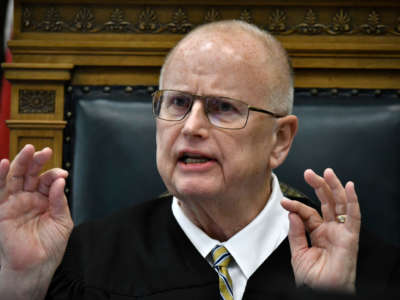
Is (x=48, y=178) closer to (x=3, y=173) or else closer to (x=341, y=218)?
(x=3, y=173)

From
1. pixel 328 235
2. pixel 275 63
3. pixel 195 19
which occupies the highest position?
pixel 195 19

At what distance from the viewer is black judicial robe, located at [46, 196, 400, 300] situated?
1.50m

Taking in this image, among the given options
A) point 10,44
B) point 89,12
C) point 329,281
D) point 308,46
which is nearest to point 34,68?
point 10,44

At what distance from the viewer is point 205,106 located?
4.99ft

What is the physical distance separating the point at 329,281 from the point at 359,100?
98cm

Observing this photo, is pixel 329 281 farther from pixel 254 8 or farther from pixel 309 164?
pixel 254 8

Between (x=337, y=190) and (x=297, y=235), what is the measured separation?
17 centimetres

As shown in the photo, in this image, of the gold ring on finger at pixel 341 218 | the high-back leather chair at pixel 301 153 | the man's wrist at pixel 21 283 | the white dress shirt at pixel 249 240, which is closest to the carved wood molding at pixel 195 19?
the high-back leather chair at pixel 301 153

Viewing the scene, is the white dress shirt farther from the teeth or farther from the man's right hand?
the man's right hand

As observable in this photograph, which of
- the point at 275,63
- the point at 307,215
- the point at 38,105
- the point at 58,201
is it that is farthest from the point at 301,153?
the point at 38,105

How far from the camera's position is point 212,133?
151 cm

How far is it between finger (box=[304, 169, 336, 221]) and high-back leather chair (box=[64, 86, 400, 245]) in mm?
601

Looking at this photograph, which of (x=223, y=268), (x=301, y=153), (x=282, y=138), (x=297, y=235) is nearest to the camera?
(x=297, y=235)

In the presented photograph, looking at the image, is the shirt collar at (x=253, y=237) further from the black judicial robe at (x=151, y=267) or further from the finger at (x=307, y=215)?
the finger at (x=307, y=215)
